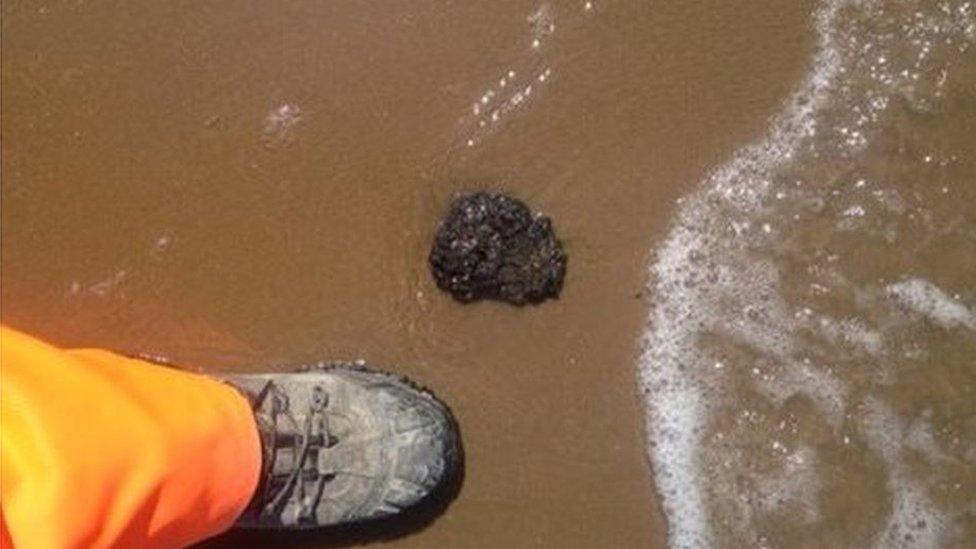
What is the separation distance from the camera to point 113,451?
188 cm

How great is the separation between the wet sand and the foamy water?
0.08 m

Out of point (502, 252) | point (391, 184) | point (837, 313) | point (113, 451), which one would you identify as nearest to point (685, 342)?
point (837, 313)

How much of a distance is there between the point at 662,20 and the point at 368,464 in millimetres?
1037

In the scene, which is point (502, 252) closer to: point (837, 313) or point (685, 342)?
point (685, 342)

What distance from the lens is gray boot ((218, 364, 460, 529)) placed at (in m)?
2.38

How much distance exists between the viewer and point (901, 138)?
248 centimetres

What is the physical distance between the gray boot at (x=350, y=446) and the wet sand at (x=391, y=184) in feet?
0.24

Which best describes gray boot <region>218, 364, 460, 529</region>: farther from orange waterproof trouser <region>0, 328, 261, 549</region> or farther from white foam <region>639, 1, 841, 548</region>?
white foam <region>639, 1, 841, 548</region>

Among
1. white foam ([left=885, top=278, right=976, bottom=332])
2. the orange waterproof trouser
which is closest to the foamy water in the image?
white foam ([left=885, top=278, right=976, bottom=332])

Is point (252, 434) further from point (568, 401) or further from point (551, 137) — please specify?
point (551, 137)

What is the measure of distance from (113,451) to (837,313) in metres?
1.40

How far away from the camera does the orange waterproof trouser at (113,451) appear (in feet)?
5.85

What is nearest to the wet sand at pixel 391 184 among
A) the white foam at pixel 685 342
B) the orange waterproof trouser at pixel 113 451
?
the white foam at pixel 685 342

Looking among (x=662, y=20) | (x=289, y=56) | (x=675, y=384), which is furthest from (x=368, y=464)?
(x=662, y=20)
